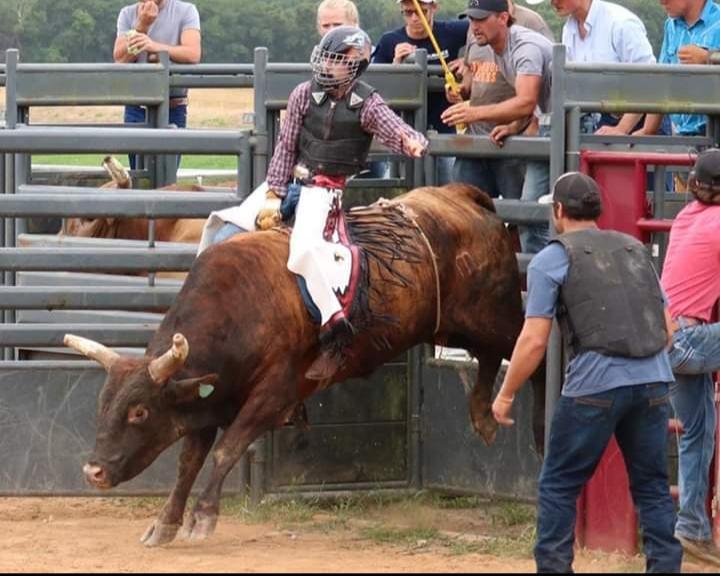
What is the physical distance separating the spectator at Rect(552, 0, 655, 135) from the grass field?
17.7 metres

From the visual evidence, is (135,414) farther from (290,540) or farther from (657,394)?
(657,394)

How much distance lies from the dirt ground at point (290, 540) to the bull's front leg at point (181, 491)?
7 cm

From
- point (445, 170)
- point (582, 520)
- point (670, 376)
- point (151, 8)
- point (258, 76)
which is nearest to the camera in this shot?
point (670, 376)

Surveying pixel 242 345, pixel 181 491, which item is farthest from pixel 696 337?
pixel 181 491

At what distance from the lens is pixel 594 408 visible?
6.96 meters

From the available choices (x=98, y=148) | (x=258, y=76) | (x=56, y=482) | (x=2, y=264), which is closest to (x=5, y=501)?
(x=56, y=482)

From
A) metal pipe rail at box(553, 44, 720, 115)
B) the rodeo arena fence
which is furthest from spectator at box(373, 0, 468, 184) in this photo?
metal pipe rail at box(553, 44, 720, 115)

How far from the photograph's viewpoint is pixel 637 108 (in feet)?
27.3

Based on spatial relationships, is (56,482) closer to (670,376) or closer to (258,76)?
(258,76)

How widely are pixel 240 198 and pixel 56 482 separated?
1.74m

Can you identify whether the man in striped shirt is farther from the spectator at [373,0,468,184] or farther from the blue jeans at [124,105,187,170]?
the blue jeans at [124,105,187,170]

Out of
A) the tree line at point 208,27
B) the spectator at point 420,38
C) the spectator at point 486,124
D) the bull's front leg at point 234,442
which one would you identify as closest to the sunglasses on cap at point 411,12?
the spectator at point 420,38

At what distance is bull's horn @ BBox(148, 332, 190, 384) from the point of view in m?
7.85

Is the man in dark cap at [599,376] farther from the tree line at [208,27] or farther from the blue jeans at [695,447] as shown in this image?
the tree line at [208,27]
